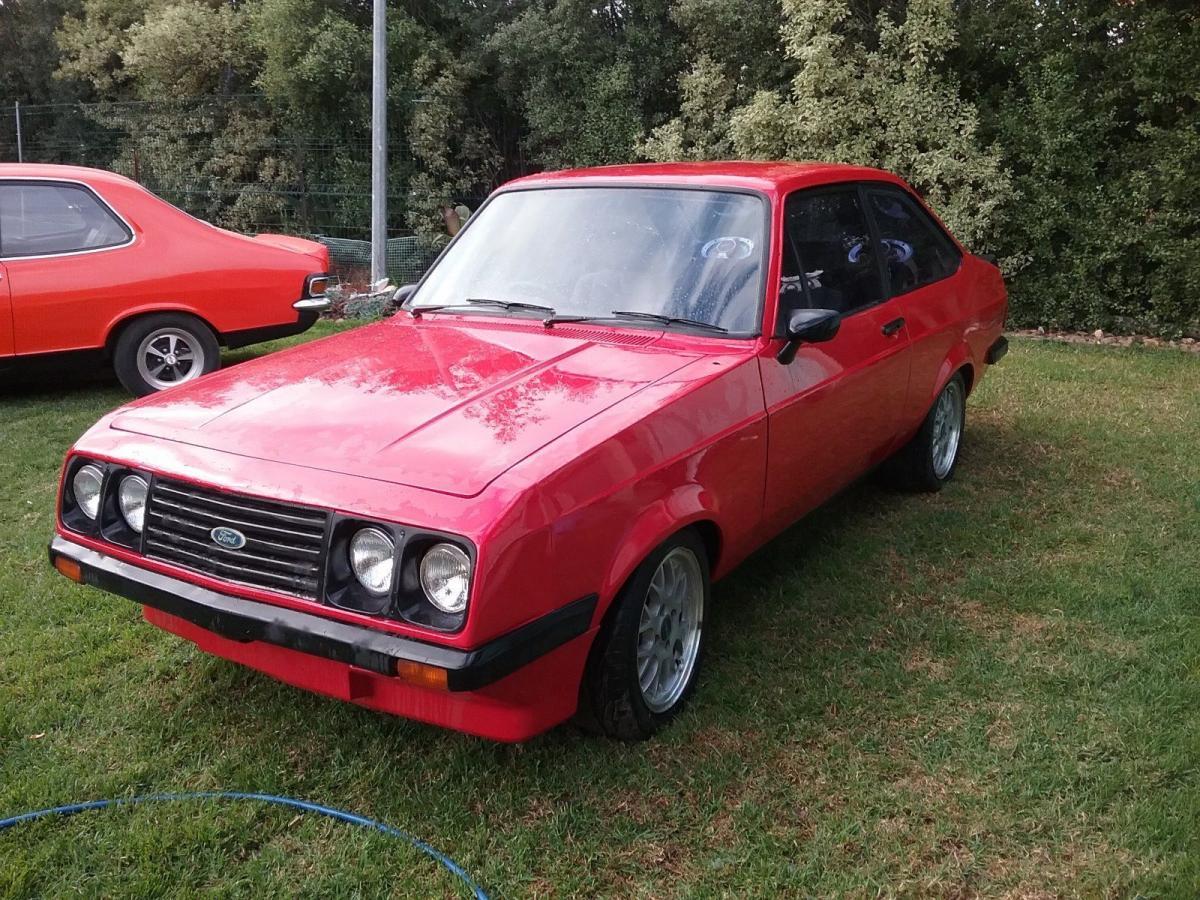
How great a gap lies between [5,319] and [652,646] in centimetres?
524

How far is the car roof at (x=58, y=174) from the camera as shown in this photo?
661 cm

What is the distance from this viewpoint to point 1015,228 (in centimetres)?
990

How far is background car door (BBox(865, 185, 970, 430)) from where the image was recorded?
4570 millimetres

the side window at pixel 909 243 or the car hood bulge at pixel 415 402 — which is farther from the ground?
the side window at pixel 909 243

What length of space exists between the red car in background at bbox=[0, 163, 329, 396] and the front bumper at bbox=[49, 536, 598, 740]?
4188mm

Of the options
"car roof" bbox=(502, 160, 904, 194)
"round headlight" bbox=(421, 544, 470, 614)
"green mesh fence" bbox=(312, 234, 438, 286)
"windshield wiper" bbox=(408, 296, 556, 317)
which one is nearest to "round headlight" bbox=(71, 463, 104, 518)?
"round headlight" bbox=(421, 544, 470, 614)

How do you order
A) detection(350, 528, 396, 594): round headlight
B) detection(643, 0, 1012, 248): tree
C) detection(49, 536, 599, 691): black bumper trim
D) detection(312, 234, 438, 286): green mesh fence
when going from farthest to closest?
detection(312, 234, 438, 286): green mesh fence < detection(643, 0, 1012, 248): tree < detection(350, 528, 396, 594): round headlight < detection(49, 536, 599, 691): black bumper trim

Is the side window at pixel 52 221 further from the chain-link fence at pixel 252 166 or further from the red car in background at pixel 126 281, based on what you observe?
the chain-link fence at pixel 252 166

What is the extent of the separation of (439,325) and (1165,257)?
7.84 metres

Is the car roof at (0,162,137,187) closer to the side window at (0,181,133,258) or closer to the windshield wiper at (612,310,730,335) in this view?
the side window at (0,181,133,258)

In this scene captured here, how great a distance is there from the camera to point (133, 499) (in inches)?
115

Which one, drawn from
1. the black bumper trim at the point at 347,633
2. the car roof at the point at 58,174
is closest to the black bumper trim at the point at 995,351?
the black bumper trim at the point at 347,633

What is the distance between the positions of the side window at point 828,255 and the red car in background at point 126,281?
4243mm

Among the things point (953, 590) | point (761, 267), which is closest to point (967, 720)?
point (953, 590)
